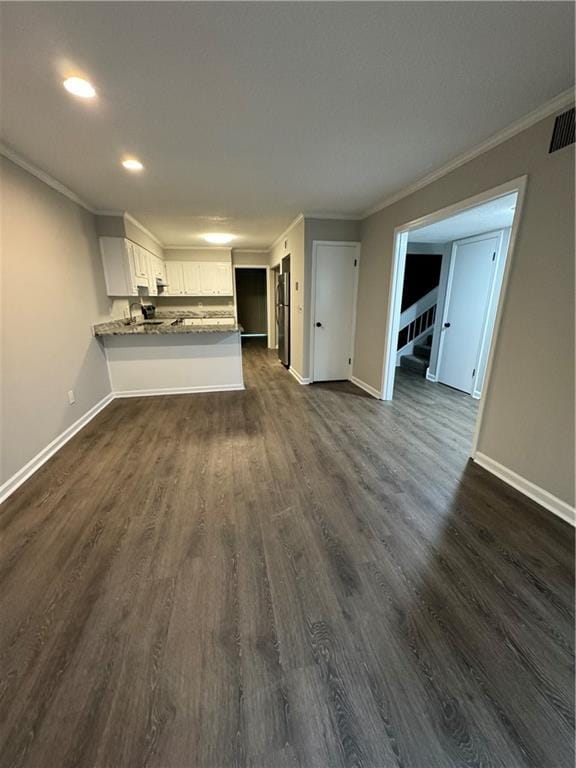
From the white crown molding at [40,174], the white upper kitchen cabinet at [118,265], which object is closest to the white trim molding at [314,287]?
the white upper kitchen cabinet at [118,265]

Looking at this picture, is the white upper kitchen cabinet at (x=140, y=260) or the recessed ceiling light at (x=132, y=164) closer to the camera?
the recessed ceiling light at (x=132, y=164)

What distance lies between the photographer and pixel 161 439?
3.04 m

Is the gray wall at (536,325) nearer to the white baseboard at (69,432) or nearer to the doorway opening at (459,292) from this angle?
the doorway opening at (459,292)

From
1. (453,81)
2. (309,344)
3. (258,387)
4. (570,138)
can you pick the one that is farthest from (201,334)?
(570,138)

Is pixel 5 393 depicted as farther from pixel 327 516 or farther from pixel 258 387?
pixel 258 387

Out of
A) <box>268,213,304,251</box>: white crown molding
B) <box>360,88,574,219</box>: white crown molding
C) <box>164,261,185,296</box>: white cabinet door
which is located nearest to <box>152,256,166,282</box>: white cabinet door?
<box>164,261,185,296</box>: white cabinet door

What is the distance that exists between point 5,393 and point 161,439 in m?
1.25

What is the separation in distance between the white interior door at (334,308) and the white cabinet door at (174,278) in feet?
12.4

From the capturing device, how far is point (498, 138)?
7.07 feet

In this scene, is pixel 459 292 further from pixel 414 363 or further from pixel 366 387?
pixel 366 387

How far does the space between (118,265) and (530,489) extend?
5095 millimetres

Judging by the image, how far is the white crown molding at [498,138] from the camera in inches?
69.6

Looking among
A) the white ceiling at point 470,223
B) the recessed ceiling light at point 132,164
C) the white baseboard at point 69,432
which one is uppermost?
the recessed ceiling light at point 132,164

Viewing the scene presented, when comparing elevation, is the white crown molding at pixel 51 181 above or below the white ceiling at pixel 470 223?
above
